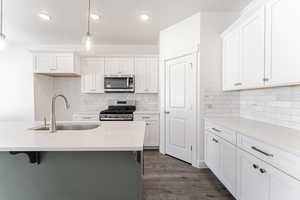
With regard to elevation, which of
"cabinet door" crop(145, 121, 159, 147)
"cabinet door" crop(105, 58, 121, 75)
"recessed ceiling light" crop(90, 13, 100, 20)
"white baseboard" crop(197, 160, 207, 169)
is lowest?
"white baseboard" crop(197, 160, 207, 169)

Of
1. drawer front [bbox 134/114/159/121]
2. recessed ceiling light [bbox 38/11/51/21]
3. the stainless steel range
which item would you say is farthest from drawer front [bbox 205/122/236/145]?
recessed ceiling light [bbox 38/11/51/21]

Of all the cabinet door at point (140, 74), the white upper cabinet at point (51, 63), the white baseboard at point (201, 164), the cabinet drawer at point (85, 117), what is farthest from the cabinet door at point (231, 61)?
the white upper cabinet at point (51, 63)

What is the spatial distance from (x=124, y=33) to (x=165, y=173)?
112 inches

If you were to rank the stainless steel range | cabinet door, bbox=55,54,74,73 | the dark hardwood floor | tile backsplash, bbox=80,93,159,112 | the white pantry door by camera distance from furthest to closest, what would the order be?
tile backsplash, bbox=80,93,159,112
cabinet door, bbox=55,54,74,73
the stainless steel range
the white pantry door
the dark hardwood floor

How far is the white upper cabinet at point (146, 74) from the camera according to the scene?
4.19 metres

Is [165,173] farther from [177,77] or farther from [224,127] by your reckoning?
[177,77]

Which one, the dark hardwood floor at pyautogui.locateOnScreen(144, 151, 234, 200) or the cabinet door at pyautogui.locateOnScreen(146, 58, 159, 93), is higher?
the cabinet door at pyautogui.locateOnScreen(146, 58, 159, 93)

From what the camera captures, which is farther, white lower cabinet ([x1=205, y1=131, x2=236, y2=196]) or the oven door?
the oven door

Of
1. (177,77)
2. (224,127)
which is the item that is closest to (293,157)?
(224,127)

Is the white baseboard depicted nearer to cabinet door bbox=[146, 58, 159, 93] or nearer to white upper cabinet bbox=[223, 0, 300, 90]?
white upper cabinet bbox=[223, 0, 300, 90]

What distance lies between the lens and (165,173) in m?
2.71

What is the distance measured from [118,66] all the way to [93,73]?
0.63 metres

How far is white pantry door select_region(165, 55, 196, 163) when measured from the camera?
3.04m

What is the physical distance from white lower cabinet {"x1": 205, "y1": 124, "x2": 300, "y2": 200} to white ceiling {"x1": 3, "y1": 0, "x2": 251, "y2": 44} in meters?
1.88
